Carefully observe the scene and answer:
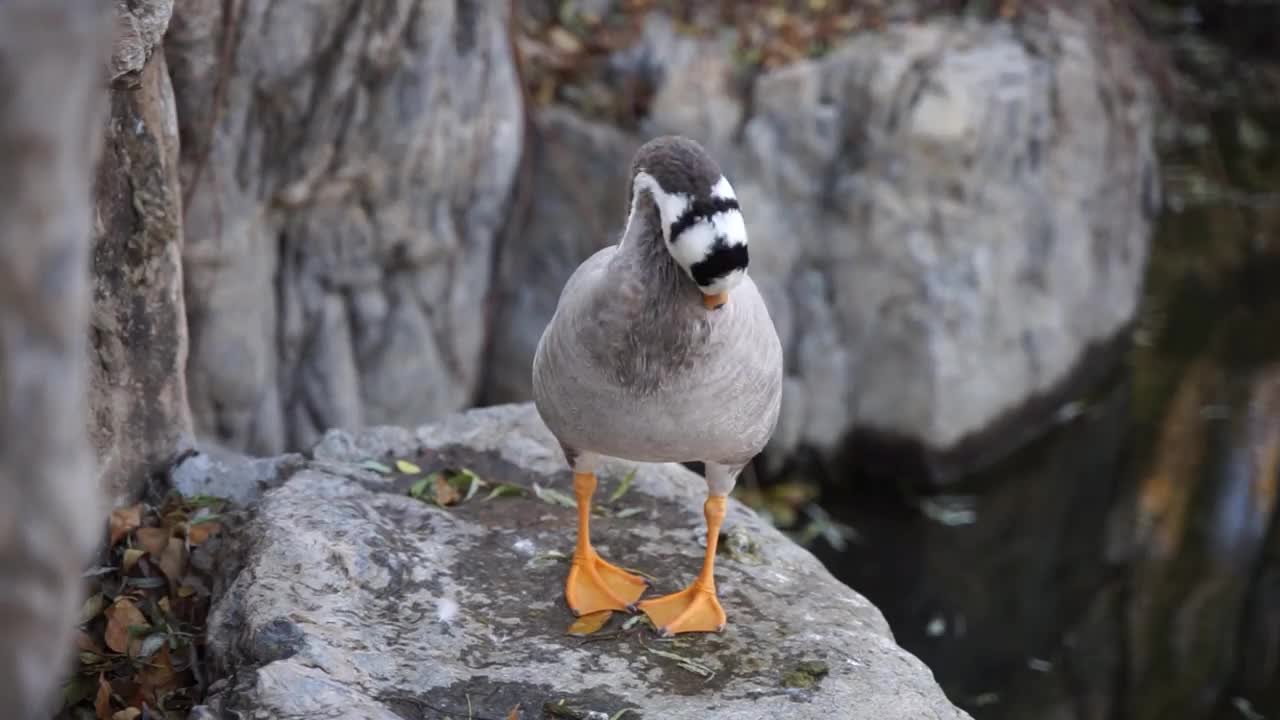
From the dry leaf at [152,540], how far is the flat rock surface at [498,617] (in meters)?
0.30

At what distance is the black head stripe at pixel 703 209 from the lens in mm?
2582

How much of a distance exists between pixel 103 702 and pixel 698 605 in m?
1.39

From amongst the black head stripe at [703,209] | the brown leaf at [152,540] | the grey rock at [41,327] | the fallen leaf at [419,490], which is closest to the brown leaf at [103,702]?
the brown leaf at [152,540]

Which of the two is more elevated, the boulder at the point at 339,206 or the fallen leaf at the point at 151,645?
the boulder at the point at 339,206

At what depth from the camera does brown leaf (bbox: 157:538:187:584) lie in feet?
10.9

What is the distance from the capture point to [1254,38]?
36.9ft

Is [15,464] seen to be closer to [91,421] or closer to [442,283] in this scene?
[91,421]

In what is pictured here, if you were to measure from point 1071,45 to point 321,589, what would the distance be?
5718mm

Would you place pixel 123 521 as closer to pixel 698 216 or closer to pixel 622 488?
pixel 622 488

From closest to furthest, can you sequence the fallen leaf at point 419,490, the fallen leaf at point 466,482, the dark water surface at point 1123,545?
the fallen leaf at point 419,490 < the fallen leaf at point 466,482 < the dark water surface at point 1123,545

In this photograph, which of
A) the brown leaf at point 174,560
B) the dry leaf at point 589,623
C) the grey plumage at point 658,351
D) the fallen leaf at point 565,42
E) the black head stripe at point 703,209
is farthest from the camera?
the fallen leaf at point 565,42

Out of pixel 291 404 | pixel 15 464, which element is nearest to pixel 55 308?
pixel 15 464

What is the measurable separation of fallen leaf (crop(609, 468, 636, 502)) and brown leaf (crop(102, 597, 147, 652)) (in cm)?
134

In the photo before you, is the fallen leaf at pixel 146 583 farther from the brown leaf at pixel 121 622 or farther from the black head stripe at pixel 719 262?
the black head stripe at pixel 719 262
